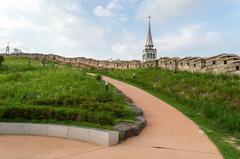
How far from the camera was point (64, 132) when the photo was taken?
10.2 metres

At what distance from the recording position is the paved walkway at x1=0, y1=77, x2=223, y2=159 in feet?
27.0

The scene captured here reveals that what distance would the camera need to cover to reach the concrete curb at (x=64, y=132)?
30.5 feet

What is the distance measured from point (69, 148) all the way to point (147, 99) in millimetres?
8138

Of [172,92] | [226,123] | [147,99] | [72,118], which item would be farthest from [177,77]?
[72,118]

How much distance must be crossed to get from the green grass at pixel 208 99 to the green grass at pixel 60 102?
2.55 metres

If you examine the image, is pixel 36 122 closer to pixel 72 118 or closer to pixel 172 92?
pixel 72 118

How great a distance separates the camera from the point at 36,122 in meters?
10.9

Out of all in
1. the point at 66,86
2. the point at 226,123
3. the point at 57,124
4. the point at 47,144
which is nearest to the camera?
the point at 47,144

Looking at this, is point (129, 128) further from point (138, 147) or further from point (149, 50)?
point (149, 50)

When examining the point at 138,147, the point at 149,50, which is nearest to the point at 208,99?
the point at 138,147

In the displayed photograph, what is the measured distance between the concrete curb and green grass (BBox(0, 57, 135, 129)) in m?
0.47

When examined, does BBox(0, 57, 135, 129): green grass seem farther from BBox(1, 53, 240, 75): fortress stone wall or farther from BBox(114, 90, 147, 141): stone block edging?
BBox(1, 53, 240, 75): fortress stone wall

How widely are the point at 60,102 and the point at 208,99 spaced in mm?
6032

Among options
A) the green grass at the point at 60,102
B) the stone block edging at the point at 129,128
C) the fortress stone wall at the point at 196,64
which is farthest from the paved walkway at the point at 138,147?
the fortress stone wall at the point at 196,64
